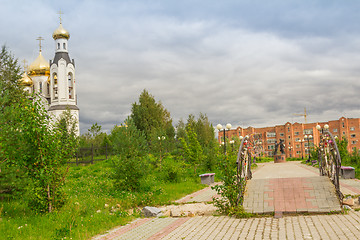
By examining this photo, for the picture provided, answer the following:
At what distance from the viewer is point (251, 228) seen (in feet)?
20.9

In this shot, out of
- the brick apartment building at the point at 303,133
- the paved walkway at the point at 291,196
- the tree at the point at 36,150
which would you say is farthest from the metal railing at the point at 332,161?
the brick apartment building at the point at 303,133

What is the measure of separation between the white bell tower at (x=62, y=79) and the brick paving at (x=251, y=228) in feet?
139

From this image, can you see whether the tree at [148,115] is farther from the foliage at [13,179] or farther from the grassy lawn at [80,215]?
the foliage at [13,179]

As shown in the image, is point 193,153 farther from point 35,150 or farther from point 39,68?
point 39,68

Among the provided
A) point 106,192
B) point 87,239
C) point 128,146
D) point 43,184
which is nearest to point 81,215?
point 43,184

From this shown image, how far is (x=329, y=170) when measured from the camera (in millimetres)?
10023

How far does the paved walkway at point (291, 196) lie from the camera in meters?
7.54

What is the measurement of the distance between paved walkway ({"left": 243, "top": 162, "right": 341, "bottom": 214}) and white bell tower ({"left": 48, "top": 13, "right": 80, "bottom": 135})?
41.1 metres

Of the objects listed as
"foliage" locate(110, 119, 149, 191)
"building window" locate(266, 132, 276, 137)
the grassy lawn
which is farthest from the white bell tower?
"building window" locate(266, 132, 276, 137)

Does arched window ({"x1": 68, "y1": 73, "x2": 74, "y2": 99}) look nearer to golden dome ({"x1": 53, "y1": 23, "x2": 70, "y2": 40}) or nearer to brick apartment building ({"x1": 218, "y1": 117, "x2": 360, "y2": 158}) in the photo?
golden dome ({"x1": 53, "y1": 23, "x2": 70, "y2": 40})

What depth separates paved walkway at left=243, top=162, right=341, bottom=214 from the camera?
7.54m

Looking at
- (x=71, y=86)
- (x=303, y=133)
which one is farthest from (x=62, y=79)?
(x=303, y=133)

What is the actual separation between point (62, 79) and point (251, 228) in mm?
46065

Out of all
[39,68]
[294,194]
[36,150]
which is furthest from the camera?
[39,68]
